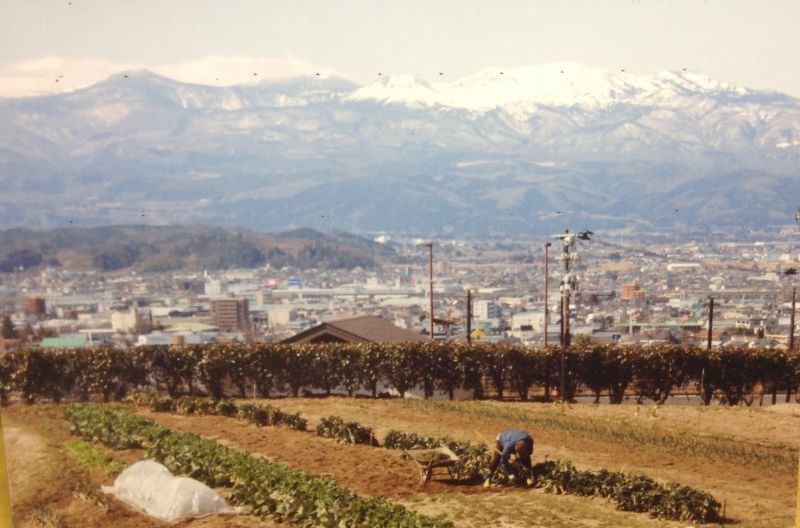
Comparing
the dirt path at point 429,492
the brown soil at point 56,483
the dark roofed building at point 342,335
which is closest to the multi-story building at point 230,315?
the dark roofed building at point 342,335

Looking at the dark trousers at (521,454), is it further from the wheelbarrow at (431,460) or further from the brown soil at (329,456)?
the wheelbarrow at (431,460)

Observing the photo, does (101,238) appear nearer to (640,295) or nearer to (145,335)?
(145,335)

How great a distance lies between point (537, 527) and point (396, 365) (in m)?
20.4

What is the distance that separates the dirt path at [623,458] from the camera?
16.1m

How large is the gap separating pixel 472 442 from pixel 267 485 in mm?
6669

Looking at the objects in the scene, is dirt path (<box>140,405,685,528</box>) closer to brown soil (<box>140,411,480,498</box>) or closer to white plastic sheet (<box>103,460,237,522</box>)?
brown soil (<box>140,411,480,498</box>)

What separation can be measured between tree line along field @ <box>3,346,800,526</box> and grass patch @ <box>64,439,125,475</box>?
0.20 feet

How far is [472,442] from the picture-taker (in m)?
22.0

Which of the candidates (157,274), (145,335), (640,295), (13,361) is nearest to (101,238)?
(157,274)

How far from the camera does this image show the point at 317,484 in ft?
53.2

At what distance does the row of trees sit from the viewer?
33.6 metres

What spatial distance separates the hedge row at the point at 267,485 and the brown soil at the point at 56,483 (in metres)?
0.47

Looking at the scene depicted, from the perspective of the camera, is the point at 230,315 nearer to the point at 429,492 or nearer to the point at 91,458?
the point at 91,458

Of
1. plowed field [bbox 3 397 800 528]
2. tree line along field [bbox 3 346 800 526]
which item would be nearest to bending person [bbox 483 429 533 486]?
tree line along field [bbox 3 346 800 526]
